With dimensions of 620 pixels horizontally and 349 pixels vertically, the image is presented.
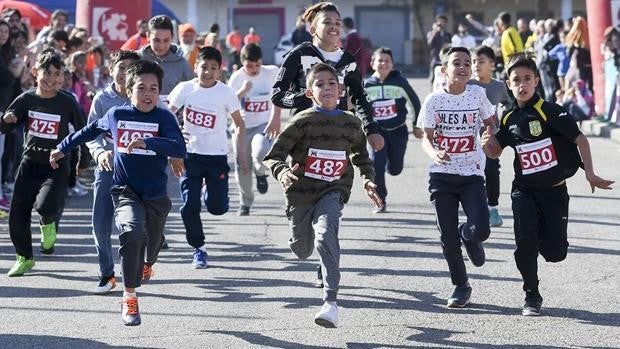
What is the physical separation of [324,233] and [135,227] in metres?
1.15

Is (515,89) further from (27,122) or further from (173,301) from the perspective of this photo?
(27,122)

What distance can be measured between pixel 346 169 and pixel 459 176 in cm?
97

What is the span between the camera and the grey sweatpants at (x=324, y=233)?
27.9 feet

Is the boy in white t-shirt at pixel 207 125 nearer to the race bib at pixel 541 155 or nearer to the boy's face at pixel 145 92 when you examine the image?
the boy's face at pixel 145 92

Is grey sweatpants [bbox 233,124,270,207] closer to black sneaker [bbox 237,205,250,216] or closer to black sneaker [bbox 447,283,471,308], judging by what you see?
black sneaker [bbox 237,205,250,216]

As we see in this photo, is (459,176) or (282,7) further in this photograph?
(282,7)

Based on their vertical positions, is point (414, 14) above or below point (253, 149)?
above

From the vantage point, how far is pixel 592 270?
10742mm

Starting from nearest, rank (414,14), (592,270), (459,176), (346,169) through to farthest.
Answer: (346,169)
(459,176)
(592,270)
(414,14)

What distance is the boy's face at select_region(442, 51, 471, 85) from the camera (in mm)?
9492

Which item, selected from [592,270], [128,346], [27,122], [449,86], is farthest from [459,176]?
Result: [27,122]

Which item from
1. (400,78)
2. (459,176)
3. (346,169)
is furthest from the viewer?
(400,78)

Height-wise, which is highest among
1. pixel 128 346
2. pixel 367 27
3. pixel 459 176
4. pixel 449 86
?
pixel 367 27

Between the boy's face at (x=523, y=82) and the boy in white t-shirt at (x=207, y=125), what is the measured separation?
3.17 m
